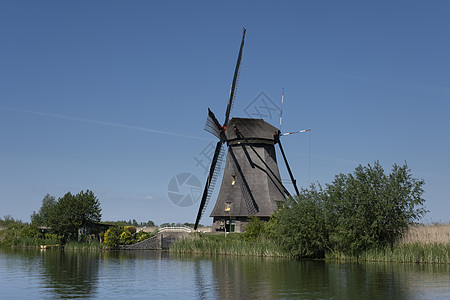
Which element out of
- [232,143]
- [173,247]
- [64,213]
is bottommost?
[173,247]

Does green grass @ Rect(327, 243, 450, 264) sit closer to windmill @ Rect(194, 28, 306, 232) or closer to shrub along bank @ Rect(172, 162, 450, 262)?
shrub along bank @ Rect(172, 162, 450, 262)

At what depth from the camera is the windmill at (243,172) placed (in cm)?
5059

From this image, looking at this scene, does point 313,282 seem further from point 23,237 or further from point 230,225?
point 23,237

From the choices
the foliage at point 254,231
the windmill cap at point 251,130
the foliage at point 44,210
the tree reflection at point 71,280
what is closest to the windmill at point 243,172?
the windmill cap at point 251,130

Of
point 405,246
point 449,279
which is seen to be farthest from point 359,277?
point 405,246

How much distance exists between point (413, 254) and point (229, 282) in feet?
49.3

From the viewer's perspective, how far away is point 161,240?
2117 inches

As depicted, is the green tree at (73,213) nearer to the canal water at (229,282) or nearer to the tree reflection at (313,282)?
the canal water at (229,282)

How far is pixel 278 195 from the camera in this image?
51688 mm

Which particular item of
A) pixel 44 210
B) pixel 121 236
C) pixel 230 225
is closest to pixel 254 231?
pixel 230 225

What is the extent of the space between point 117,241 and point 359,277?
35.1 meters

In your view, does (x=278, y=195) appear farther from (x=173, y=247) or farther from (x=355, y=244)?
(x=355, y=244)

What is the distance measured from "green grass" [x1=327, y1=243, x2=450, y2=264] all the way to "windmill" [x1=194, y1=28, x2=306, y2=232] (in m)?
17.4

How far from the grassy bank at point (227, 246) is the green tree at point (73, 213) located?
43.2ft
